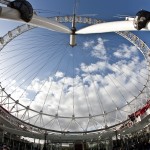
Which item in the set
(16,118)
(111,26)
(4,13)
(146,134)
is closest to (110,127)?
(146,134)

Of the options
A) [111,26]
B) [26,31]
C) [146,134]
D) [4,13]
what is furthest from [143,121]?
[4,13]

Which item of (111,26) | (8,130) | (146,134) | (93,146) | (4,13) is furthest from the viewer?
(93,146)

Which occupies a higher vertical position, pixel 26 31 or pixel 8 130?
pixel 26 31

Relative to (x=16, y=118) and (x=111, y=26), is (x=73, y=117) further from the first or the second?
(x=111, y=26)

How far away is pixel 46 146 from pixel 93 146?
932cm

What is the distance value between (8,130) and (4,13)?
32590mm

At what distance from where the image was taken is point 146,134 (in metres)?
54.3

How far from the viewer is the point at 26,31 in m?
50.8

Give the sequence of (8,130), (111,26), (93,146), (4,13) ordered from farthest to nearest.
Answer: (93,146) → (8,130) → (111,26) → (4,13)

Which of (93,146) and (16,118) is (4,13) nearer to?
(16,118)

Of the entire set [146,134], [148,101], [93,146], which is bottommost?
[93,146]

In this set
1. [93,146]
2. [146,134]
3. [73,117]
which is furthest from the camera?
[73,117]

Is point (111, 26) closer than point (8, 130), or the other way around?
point (111, 26)

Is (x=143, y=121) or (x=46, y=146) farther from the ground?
(x=143, y=121)
